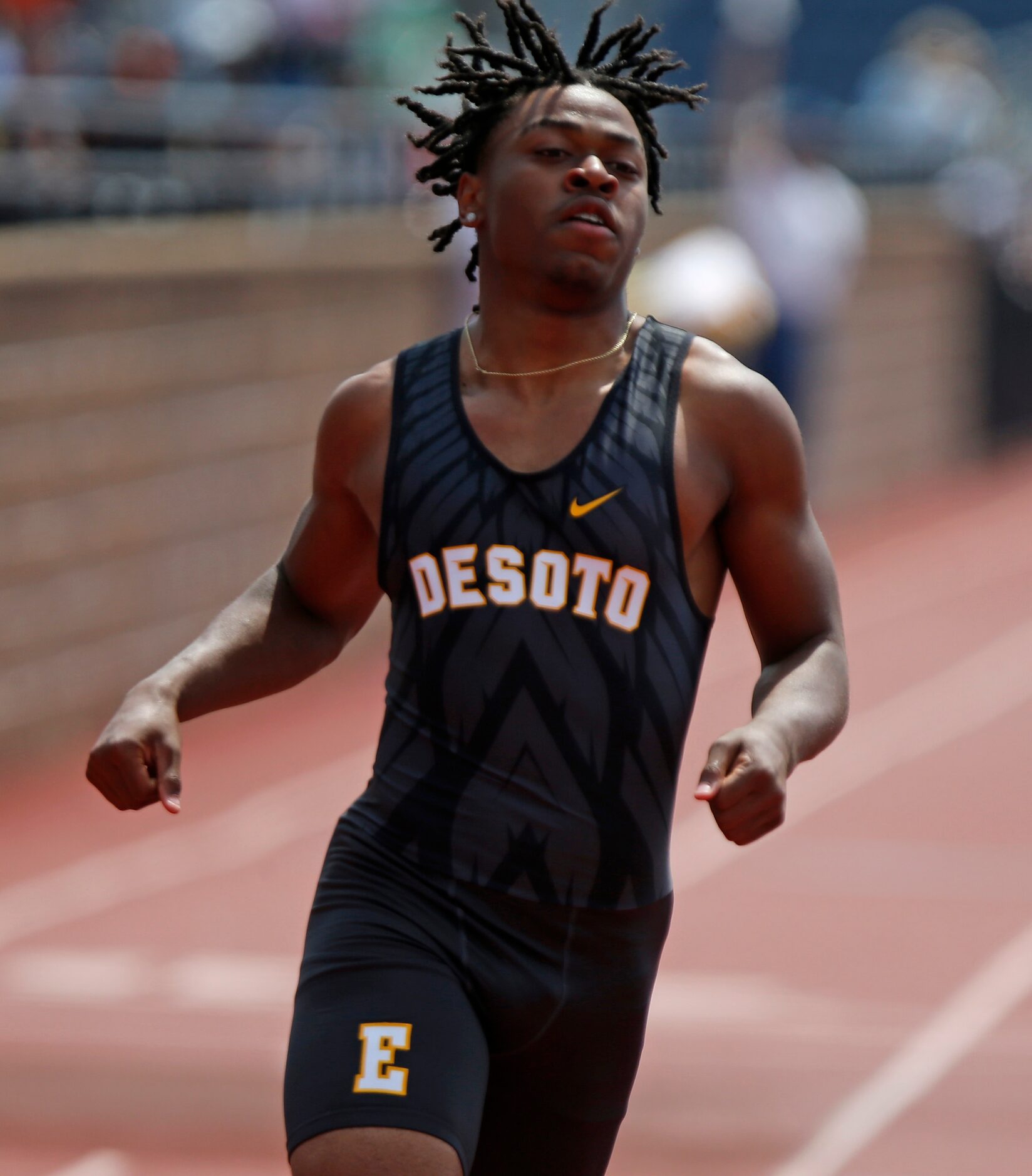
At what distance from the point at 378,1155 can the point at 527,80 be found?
1.59 metres

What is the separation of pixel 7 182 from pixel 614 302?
7390mm

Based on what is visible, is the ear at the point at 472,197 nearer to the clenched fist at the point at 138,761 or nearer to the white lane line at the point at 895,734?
the clenched fist at the point at 138,761

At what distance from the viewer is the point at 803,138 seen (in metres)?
14.5

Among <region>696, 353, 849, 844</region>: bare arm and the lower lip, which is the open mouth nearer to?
the lower lip

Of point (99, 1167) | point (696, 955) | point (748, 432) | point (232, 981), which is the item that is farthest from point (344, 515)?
point (696, 955)

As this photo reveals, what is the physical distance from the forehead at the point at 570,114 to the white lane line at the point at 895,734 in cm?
505

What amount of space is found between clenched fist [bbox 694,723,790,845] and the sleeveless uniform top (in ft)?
1.27

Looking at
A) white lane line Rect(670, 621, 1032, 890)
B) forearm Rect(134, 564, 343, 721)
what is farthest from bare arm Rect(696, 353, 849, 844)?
white lane line Rect(670, 621, 1032, 890)

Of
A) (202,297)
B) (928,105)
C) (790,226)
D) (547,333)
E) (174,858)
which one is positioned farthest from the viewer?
(928,105)

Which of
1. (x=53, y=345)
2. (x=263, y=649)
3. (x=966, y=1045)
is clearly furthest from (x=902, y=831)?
(x=263, y=649)

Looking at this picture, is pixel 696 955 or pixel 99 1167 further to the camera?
pixel 696 955

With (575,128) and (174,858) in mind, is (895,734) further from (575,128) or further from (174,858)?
(575,128)

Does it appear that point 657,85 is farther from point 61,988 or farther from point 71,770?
point 71,770

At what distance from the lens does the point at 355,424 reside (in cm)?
334
